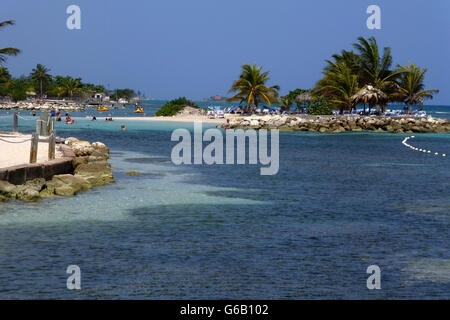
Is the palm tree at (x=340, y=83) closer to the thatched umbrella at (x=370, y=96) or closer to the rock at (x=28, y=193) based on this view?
the thatched umbrella at (x=370, y=96)

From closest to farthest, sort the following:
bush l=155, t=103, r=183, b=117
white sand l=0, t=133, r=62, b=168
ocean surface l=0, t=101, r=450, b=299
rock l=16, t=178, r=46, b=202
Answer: ocean surface l=0, t=101, r=450, b=299, rock l=16, t=178, r=46, b=202, white sand l=0, t=133, r=62, b=168, bush l=155, t=103, r=183, b=117

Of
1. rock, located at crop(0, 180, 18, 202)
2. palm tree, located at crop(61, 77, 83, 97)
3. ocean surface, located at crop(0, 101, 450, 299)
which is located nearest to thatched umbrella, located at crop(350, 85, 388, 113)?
ocean surface, located at crop(0, 101, 450, 299)

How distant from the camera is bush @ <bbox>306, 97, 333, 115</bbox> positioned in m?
70.6

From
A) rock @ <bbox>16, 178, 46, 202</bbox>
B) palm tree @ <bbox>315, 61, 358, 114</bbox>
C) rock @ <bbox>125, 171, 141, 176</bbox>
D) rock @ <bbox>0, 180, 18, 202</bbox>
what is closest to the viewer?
rock @ <bbox>0, 180, 18, 202</bbox>

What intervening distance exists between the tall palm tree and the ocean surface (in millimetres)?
43102

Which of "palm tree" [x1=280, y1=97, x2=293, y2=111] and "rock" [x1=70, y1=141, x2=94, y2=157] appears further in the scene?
"palm tree" [x1=280, y1=97, x2=293, y2=111]

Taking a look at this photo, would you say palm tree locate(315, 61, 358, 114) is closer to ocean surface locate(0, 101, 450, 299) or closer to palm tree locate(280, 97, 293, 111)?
palm tree locate(280, 97, 293, 111)

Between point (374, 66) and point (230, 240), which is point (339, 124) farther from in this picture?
point (230, 240)

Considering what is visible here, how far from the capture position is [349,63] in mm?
69625

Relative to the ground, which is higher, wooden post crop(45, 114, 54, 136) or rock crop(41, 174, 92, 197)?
wooden post crop(45, 114, 54, 136)

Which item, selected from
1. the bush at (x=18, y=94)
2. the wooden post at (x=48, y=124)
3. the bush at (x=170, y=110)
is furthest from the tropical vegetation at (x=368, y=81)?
the bush at (x=18, y=94)

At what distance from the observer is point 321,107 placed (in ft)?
231

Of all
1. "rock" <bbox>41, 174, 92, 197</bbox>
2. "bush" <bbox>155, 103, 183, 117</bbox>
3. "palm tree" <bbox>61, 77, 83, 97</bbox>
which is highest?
"palm tree" <bbox>61, 77, 83, 97</bbox>
